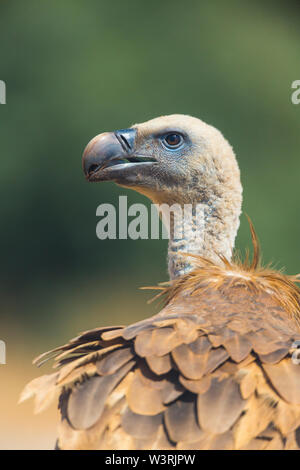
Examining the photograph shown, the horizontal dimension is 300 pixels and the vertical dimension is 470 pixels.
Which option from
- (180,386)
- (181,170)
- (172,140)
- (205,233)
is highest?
(172,140)

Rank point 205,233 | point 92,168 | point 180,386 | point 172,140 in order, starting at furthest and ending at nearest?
point 172,140
point 92,168
point 205,233
point 180,386

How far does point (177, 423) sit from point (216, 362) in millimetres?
270

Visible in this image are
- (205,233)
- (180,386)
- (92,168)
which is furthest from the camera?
(92,168)

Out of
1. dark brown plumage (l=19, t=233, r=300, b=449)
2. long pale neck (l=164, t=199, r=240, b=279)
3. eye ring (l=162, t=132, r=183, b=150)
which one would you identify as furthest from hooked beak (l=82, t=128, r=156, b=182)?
dark brown plumage (l=19, t=233, r=300, b=449)

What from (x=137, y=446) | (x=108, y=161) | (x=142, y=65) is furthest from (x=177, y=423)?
(x=142, y=65)

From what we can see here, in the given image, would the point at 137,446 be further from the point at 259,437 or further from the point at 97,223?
the point at 97,223

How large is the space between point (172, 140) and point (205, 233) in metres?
0.59

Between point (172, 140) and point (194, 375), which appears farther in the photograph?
point (172, 140)

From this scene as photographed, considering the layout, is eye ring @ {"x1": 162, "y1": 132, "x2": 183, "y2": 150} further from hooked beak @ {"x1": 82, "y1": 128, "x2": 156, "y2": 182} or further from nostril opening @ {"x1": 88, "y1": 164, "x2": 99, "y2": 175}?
nostril opening @ {"x1": 88, "y1": 164, "x2": 99, "y2": 175}

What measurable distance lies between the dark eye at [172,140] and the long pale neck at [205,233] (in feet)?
1.26

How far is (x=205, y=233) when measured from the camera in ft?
13.0

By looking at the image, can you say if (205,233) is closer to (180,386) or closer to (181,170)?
(181,170)

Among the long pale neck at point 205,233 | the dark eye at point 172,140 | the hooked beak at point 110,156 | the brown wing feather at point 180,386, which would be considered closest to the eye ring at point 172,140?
the dark eye at point 172,140

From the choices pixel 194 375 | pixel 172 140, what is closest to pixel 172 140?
pixel 172 140
